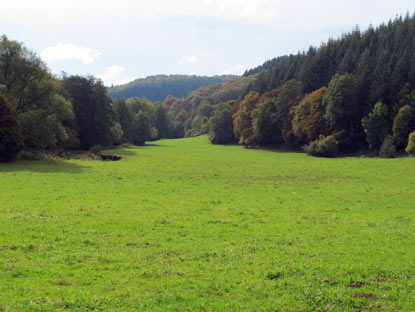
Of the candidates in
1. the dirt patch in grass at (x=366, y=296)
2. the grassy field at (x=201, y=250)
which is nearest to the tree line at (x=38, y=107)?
the grassy field at (x=201, y=250)

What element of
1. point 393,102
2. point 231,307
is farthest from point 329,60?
point 231,307

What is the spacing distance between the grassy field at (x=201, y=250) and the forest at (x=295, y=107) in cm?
2703

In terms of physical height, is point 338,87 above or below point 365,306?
above

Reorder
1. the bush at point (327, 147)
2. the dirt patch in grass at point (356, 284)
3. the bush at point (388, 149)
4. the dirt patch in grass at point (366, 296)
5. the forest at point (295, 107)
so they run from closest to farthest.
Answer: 1. the dirt patch in grass at point (366, 296)
2. the dirt patch in grass at point (356, 284)
3. the forest at point (295, 107)
4. the bush at point (388, 149)
5. the bush at point (327, 147)

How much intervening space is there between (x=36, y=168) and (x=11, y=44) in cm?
2236

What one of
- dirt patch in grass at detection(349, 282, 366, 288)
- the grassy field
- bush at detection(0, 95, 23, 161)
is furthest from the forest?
dirt patch in grass at detection(349, 282, 366, 288)

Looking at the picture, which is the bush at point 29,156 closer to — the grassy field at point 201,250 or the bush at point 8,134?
the bush at point 8,134

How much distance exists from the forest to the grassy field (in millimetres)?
27029

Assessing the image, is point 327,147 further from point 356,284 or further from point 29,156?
point 356,284

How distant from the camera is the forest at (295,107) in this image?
5038 cm

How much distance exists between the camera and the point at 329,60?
4222 inches

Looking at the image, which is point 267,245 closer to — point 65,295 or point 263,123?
point 65,295

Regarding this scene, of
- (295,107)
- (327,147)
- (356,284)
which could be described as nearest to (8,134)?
(356,284)

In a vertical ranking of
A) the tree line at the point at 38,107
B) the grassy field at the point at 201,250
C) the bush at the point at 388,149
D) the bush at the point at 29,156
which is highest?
the tree line at the point at 38,107
